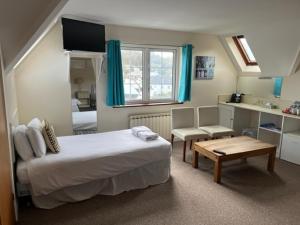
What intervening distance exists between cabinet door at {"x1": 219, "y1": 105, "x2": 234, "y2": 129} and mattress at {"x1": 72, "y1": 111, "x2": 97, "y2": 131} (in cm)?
282

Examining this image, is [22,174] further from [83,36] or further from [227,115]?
[227,115]

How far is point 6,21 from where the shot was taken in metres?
1.78

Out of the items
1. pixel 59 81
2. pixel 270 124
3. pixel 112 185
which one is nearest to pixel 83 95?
pixel 59 81

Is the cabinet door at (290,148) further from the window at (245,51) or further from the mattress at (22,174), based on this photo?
the mattress at (22,174)

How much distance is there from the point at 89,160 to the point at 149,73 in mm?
2374

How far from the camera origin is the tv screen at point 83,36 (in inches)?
123

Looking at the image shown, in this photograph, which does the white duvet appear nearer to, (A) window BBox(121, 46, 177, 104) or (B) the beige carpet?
(B) the beige carpet

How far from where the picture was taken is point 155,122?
4379mm

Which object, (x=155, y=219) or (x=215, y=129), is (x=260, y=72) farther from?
(x=155, y=219)

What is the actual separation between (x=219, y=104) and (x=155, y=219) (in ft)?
11.4

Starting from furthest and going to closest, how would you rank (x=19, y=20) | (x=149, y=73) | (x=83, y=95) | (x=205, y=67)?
1. (x=205, y=67)
2. (x=149, y=73)
3. (x=83, y=95)
4. (x=19, y=20)

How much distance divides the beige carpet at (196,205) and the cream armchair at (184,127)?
660 mm

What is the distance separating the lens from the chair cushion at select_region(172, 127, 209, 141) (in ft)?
12.0

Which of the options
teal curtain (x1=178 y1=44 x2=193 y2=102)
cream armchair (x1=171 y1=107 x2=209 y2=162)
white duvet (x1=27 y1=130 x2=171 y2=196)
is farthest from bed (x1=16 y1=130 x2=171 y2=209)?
teal curtain (x1=178 y1=44 x2=193 y2=102)
